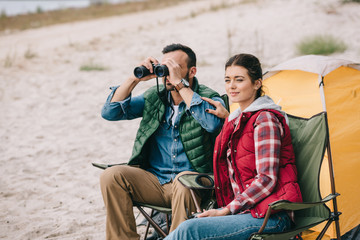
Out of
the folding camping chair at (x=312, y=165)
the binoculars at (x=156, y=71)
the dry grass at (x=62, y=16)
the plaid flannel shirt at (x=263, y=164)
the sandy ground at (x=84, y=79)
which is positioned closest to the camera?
the plaid flannel shirt at (x=263, y=164)

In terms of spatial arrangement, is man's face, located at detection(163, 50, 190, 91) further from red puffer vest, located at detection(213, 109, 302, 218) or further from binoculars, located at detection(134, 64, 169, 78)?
red puffer vest, located at detection(213, 109, 302, 218)

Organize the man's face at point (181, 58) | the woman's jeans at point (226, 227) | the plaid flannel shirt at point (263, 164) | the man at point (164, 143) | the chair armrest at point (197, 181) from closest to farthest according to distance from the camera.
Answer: the woman's jeans at point (226, 227)
the plaid flannel shirt at point (263, 164)
the chair armrest at point (197, 181)
the man at point (164, 143)
the man's face at point (181, 58)

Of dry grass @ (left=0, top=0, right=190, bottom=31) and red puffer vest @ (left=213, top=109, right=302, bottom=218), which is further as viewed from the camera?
dry grass @ (left=0, top=0, right=190, bottom=31)

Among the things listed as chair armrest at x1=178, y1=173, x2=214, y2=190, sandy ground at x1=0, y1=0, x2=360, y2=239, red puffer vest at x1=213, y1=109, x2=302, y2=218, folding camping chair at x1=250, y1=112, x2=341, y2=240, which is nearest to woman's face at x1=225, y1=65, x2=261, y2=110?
red puffer vest at x1=213, y1=109, x2=302, y2=218

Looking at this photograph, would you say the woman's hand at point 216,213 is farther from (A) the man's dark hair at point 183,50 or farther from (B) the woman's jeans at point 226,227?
(A) the man's dark hair at point 183,50

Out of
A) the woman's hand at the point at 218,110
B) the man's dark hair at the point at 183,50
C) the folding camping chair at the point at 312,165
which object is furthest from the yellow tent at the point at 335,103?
the man's dark hair at the point at 183,50

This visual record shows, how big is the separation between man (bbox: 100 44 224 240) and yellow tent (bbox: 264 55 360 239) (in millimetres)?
602

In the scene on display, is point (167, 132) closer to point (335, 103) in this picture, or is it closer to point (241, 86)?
point (241, 86)

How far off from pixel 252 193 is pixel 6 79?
278 inches

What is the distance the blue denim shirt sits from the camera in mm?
2586

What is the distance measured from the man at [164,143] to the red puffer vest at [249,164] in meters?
0.28

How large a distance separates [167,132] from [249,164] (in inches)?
32.3

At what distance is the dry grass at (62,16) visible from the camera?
13387 mm

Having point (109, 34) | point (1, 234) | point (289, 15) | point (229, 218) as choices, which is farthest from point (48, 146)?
point (289, 15)
